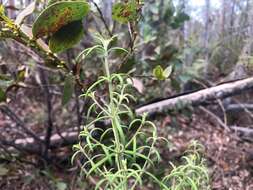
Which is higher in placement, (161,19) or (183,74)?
(161,19)

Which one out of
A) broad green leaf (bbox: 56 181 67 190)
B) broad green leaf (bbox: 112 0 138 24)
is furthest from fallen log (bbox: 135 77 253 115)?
broad green leaf (bbox: 112 0 138 24)

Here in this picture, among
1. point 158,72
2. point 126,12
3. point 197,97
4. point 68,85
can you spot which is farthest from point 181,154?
point 126,12

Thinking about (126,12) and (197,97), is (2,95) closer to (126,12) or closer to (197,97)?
(126,12)

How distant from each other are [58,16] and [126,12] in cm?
16

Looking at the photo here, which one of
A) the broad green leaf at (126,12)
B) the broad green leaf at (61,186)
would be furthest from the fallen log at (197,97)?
the broad green leaf at (126,12)

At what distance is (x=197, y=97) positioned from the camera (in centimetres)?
164

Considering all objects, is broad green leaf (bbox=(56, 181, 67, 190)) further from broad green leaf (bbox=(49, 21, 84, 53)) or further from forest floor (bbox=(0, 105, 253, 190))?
broad green leaf (bbox=(49, 21, 84, 53))

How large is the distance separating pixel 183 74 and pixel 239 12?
538mm

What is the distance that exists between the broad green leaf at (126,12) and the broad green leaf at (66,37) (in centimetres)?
9

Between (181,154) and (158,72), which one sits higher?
(158,72)

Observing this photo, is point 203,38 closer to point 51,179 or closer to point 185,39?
point 185,39

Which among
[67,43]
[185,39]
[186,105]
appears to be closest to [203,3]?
[185,39]

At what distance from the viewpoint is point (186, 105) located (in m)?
1.62

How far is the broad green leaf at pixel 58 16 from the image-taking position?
808mm
